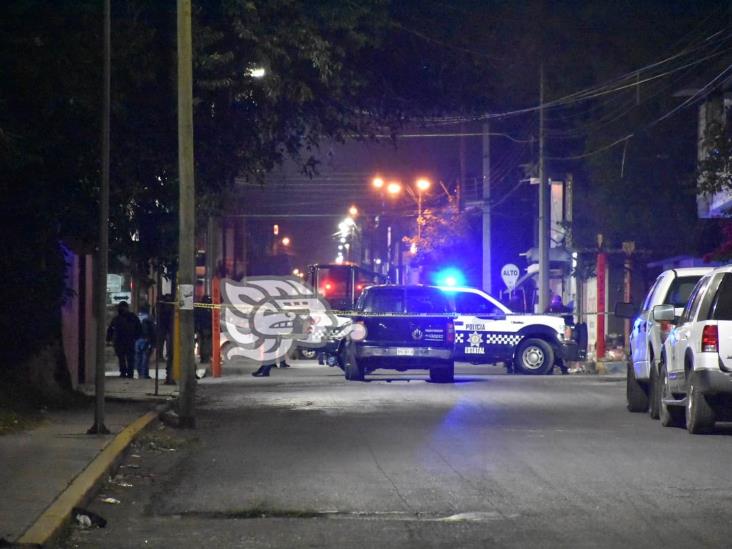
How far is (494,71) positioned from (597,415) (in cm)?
796

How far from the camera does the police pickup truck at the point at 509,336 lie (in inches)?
1219

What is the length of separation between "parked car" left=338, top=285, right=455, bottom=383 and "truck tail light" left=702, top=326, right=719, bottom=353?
1136 cm

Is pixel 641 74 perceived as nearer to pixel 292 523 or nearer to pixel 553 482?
pixel 553 482

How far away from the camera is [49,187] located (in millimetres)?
17672

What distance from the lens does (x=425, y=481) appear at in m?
11.4

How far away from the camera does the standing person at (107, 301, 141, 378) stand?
2936cm

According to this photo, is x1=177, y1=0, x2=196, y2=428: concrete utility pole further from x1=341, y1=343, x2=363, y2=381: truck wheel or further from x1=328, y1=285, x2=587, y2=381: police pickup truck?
x1=341, y1=343, x2=363, y2=381: truck wheel

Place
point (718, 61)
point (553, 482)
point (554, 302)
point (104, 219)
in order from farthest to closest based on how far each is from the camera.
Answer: point (554, 302) < point (718, 61) < point (104, 219) < point (553, 482)

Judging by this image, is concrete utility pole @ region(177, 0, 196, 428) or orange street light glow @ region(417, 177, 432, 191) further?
orange street light glow @ region(417, 177, 432, 191)

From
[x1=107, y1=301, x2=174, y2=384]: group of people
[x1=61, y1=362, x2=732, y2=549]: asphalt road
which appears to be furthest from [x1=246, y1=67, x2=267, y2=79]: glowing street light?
[x1=107, y1=301, x2=174, y2=384]: group of people

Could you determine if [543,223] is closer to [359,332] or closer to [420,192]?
[359,332]

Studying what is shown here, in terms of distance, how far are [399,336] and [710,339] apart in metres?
11.6

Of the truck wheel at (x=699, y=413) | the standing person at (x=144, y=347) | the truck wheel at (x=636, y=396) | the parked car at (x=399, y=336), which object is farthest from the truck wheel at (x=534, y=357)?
the truck wheel at (x=699, y=413)

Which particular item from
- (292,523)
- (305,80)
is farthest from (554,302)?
(292,523)
